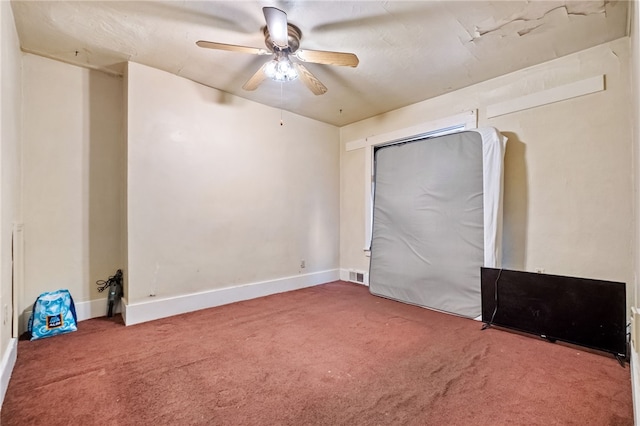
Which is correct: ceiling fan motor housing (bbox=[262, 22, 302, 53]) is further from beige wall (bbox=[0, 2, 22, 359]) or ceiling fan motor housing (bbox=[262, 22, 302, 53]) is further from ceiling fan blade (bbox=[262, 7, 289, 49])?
beige wall (bbox=[0, 2, 22, 359])

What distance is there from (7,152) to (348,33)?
8.70 ft

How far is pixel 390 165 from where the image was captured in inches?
155

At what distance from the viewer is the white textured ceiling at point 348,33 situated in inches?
83.7

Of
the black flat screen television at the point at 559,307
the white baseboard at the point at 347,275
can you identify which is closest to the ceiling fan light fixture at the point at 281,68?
the black flat screen television at the point at 559,307

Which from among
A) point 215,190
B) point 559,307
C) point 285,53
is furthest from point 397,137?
point 559,307

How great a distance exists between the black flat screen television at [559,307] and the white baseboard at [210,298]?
2.37 meters

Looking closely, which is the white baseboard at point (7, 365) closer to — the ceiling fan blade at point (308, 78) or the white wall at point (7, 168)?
the white wall at point (7, 168)

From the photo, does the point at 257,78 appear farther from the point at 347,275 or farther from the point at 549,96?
the point at 347,275

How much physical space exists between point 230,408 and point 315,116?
383cm

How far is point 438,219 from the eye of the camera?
340 centimetres

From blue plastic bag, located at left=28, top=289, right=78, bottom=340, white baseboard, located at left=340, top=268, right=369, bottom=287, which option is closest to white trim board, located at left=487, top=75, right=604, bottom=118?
white baseboard, located at left=340, top=268, right=369, bottom=287

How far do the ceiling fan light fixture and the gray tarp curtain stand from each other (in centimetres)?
188

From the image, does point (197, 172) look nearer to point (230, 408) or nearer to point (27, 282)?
point (27, 282)

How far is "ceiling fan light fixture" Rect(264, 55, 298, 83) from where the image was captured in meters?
2.45
